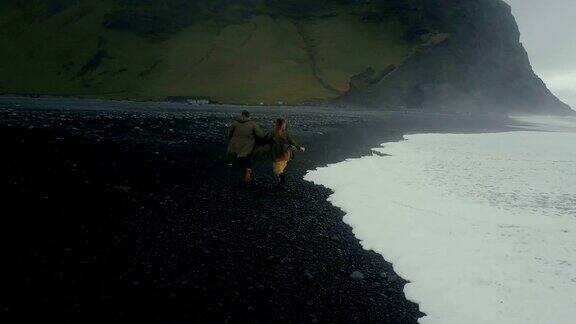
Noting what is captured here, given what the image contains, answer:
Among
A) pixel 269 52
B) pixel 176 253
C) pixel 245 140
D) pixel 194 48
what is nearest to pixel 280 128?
pixel 245 140

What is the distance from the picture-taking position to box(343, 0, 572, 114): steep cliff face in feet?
481

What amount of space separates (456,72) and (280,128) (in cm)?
16373

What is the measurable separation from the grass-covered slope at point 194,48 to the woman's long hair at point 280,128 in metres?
121

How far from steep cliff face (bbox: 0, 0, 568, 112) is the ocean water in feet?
385

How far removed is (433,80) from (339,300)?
160m

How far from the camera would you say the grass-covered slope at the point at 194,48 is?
148m

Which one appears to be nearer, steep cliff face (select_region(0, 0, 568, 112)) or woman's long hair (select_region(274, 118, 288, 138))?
woman's long hair (select_region(274, 118, 288, 138))

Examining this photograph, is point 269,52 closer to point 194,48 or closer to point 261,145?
point 194,48

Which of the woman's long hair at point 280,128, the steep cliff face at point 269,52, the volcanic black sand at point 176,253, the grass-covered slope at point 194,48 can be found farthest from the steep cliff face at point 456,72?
the volcanic black sand at point 176,253

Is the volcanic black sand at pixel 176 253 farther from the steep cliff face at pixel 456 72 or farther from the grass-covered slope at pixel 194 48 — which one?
the steep cliff face at pixel 456 72

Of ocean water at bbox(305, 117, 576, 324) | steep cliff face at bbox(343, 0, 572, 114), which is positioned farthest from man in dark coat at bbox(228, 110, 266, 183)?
steep cliff face at bbox(343, 0, 572, 114)

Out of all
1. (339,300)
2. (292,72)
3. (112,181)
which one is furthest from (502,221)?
(292,72)

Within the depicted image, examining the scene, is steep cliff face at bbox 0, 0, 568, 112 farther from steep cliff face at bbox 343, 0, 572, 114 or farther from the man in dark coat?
the man in dark coat

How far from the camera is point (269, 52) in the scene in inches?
6594
